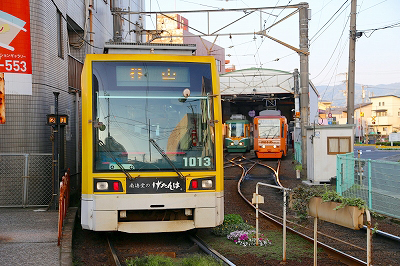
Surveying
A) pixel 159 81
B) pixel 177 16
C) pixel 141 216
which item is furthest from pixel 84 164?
pixel 177 16

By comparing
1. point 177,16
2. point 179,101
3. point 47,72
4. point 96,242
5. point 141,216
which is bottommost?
point 96,242

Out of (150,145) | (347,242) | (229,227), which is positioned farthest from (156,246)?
(347,242)

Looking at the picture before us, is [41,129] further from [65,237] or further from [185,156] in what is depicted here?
[185,156]

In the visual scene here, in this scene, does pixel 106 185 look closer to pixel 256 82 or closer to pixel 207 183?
pixel 207 183

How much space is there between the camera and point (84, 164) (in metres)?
8.16

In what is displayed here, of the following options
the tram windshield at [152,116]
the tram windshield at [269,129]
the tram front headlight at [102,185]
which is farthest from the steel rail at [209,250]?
the tram windshield at [269,129]

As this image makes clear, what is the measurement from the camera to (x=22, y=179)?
13.0 metres

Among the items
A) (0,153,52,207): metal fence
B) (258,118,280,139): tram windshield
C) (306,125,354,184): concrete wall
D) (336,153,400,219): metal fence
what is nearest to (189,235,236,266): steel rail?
(336,153,400,219): metal fence

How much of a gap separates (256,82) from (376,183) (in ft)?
106

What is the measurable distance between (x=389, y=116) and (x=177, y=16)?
51.4 m

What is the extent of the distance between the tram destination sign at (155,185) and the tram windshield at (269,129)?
23810mm

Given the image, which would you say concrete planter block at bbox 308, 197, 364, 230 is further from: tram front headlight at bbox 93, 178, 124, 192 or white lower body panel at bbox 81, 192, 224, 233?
tram front headlight at bbox 93, 178, 124, 192

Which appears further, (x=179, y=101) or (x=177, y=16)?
(x=177, y=16)

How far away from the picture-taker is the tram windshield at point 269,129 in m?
31.5
